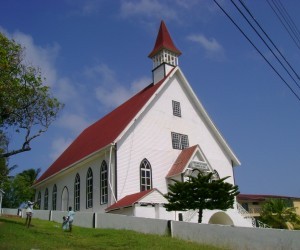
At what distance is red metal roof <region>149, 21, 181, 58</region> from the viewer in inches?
1334

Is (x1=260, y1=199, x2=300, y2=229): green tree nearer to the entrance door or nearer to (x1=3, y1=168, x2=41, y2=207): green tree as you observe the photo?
the entrance door

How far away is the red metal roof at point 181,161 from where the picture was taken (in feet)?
→ 90.8

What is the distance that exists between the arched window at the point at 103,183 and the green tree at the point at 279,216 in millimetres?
16147

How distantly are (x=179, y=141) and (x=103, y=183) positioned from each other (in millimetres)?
6499

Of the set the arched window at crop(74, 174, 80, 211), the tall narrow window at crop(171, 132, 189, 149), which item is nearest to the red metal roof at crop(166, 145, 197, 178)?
the tall narrow window at crop(171, 132, 189, 149)

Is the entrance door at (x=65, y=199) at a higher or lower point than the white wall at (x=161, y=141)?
lower

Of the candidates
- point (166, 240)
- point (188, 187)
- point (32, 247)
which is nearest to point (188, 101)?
point (188, 187)

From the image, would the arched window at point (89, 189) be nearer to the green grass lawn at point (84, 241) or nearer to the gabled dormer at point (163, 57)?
the gabled dormer at point (163, 57)

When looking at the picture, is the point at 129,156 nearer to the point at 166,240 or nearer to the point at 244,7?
the point at 166,240

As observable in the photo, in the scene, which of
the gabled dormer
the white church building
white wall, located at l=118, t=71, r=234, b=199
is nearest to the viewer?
the white church building

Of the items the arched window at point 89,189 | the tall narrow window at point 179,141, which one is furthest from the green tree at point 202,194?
the arched window at point 89,189

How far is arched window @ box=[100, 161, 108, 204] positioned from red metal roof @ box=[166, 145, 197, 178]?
4224 millimetres

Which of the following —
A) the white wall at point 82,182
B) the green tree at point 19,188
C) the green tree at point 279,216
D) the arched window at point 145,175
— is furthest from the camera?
the green tree at point 19,188

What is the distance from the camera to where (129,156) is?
27094mm
